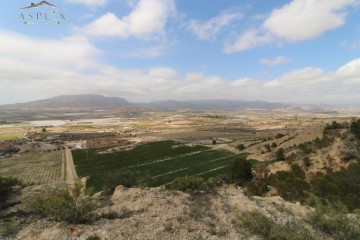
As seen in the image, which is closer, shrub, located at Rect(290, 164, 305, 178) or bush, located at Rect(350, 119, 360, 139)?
shrub, located at Rect(290, 164, 305, 178)

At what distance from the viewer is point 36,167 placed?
69.9m

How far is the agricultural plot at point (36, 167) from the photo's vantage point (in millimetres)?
58188

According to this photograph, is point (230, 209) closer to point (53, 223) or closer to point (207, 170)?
point (53, 223)

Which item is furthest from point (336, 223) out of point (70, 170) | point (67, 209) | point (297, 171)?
point (70, 170)

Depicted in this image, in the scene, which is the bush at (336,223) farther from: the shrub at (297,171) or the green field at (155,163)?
the green field at (155,163)

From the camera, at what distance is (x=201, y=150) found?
87438 mm

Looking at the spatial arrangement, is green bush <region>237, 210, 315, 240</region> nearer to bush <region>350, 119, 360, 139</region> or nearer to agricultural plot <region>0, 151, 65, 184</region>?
bush <region>350, 119, 360, 139</region>

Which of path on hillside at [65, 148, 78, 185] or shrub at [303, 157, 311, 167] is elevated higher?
shrub at [303, 157, 311, 167]

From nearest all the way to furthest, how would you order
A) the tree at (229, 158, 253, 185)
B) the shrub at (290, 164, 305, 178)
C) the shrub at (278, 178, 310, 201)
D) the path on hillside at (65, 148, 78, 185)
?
the shrub at (278, 178, 310, 201) → the shrub at (290, 164, 305, 178) → the tree at (229, 158, 253, 185) → the path on hillside at (65, 148, 78, 185)

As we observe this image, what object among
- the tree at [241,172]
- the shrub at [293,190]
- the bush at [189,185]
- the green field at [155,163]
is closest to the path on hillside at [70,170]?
the green field at [155,163]

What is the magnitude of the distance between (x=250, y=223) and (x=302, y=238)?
4.01 metres

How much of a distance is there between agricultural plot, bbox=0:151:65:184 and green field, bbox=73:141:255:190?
16.0 feet

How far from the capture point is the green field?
55.6 m

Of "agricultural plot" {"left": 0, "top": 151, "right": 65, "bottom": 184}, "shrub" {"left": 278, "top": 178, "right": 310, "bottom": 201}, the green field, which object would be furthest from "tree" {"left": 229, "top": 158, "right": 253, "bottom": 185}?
"agricultural plot" {"left": 0, "top": 151, "right": 65, "bottom": 184}
